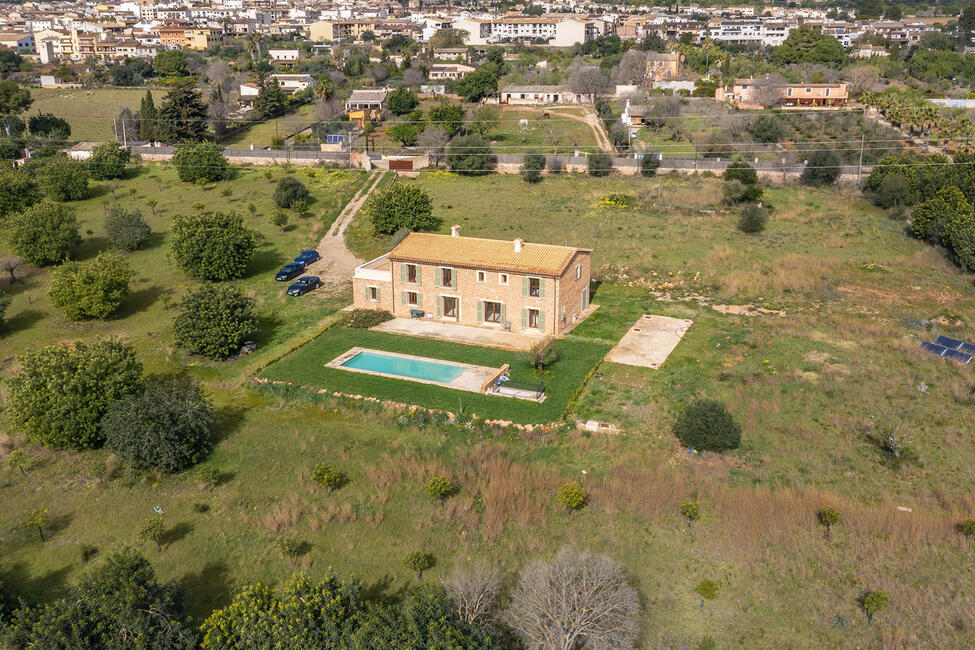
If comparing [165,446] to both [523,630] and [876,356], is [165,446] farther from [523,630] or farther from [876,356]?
[876,356]

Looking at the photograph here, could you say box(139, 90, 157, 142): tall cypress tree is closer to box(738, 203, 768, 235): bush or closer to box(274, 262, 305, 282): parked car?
box(274, 262, 305, 282): parked car

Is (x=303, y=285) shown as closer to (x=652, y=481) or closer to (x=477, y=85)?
(x=652, y=481)

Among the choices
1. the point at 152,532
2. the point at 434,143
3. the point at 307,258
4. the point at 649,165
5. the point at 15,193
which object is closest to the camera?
the point at 152,532

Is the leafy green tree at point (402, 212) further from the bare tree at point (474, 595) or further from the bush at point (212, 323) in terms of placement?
the bare tree at point (474, 595)

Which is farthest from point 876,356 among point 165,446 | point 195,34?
point 195,34

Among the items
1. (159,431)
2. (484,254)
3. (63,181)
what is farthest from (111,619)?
(63,181)

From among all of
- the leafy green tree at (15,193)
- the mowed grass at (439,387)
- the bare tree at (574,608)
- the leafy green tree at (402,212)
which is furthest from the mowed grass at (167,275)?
the bare tree at (574,608)
